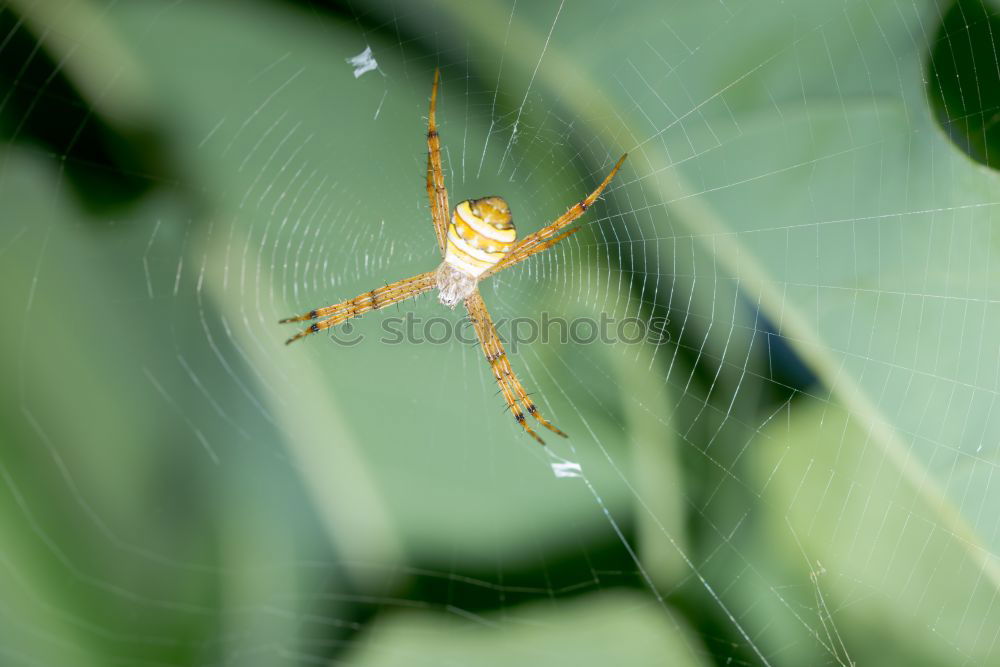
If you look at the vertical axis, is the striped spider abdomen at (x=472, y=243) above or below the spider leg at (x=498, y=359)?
above

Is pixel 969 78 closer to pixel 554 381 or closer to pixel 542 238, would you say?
pixel 554 381

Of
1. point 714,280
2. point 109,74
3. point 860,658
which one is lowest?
point 860,658

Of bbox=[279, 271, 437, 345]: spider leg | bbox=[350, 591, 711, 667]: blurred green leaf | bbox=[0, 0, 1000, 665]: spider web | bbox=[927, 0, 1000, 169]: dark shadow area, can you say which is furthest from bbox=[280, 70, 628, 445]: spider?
bbox=[927, 0, 1000, 169]: dark shadow area

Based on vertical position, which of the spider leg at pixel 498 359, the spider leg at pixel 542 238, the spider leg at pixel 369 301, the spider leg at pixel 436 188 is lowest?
the spider leg at pixel 498 359

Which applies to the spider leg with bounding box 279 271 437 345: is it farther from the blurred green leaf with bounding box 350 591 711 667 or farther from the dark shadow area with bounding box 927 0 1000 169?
the dark shadow area with bounding box 927 0 1000 169

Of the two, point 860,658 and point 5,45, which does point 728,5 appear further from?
point 860,658

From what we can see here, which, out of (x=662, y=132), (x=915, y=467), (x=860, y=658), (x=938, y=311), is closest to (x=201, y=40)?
(x=662, y=132)

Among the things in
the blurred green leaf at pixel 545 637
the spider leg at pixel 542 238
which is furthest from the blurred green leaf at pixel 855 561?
the spider leg at pixel 542 238

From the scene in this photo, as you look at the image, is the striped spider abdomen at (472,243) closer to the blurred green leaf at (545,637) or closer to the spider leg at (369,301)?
the spider leg at (369,301)
